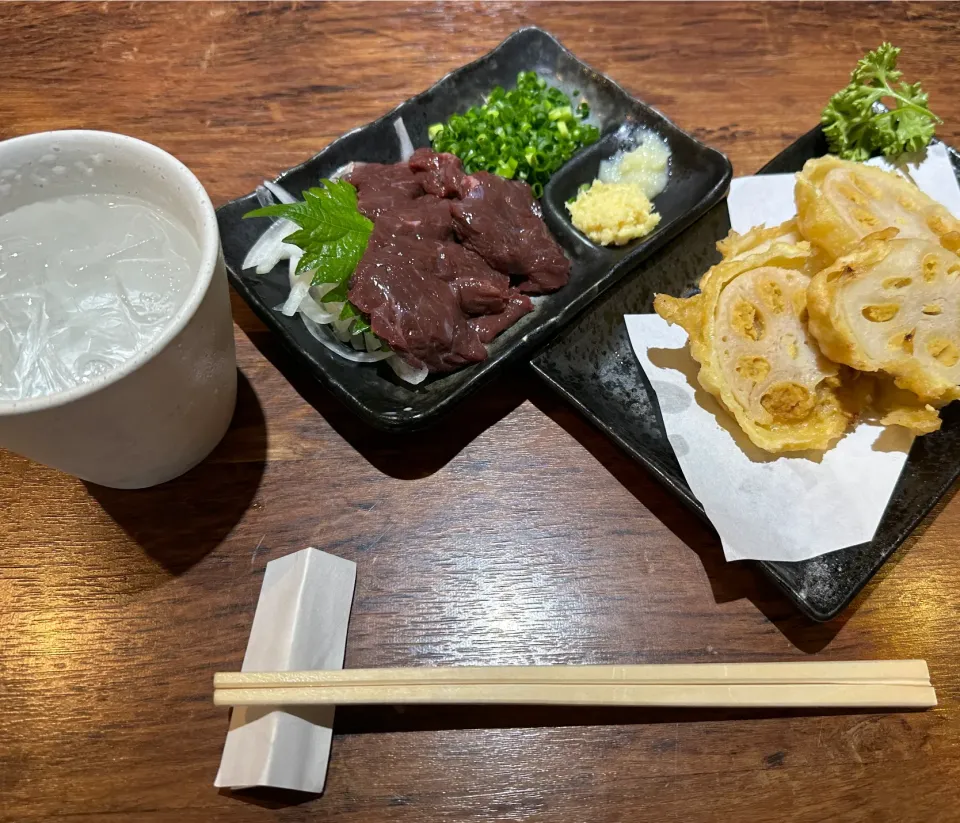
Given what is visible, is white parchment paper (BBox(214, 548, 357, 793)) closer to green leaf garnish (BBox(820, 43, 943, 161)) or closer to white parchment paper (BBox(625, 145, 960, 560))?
white parchment paper (BBox(625, 145, 960, 560))

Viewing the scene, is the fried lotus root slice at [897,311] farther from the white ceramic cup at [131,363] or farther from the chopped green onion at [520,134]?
the white ceramic cup at [131,363]

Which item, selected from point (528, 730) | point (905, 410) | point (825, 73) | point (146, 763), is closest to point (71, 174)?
point (146, 763)

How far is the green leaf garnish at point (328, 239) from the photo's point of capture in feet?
6.34

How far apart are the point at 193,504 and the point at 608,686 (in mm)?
1131

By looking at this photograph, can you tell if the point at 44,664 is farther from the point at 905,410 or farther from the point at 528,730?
the point at 905,410

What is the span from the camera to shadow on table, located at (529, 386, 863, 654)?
5.42 feet

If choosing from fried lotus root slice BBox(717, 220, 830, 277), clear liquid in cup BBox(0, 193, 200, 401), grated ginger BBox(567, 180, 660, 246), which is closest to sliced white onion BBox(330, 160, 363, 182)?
grated ginger BBox(567, 180, 660, 246)

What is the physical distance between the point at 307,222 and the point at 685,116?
62.4 inches

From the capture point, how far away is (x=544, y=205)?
90.4 inches

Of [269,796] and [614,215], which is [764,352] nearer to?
[614,215]

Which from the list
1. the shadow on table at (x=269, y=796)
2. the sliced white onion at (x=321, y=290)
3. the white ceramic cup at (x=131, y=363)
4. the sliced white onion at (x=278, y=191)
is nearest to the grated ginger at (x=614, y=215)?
the sliced white onion at (x=321, y=290)

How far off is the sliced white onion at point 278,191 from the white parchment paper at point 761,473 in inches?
46.6

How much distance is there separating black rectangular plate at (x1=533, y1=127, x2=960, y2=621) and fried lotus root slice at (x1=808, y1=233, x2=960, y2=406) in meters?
0.20

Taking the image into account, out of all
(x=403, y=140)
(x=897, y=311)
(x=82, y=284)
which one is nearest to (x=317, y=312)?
(x=82, y=284)
